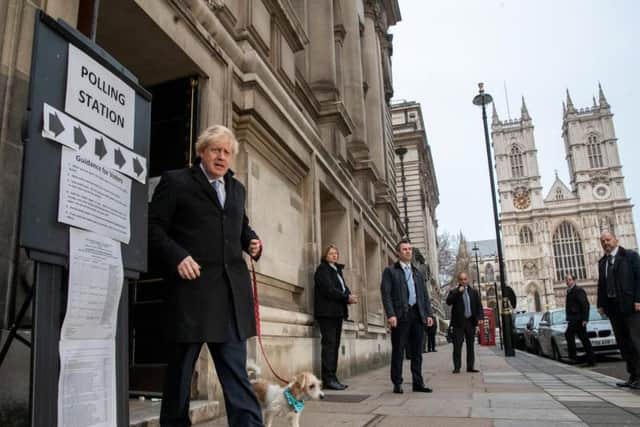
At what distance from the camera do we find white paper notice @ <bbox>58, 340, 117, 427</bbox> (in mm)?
2147

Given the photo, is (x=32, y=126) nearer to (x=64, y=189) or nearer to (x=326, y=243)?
(x=64, y=189)

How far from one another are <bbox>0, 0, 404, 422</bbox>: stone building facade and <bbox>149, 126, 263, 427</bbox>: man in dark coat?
3.00 ft

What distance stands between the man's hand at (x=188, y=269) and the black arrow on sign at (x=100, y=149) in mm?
712

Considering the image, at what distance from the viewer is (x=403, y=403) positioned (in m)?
5.99

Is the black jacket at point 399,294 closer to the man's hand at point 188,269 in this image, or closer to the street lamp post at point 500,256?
the man's hand at point 188,269

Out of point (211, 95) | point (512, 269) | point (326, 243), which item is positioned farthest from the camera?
point (512, 269)

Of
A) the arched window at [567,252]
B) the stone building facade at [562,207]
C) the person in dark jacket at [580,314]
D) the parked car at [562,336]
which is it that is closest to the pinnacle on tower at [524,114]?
the stone building facade at [562,207]

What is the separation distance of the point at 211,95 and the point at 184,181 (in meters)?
2.98

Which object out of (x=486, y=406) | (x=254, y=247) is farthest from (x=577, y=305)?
(x=254, y=247)

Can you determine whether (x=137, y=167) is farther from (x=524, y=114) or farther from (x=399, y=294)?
(x=524, y=114)

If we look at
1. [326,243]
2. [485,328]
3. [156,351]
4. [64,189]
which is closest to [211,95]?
[156,351]

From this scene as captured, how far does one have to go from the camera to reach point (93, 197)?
2.41m

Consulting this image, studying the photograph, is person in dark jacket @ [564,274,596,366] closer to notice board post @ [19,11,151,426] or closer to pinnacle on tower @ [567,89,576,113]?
notice board post @ [19,11,151,426]

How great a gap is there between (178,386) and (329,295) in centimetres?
530
